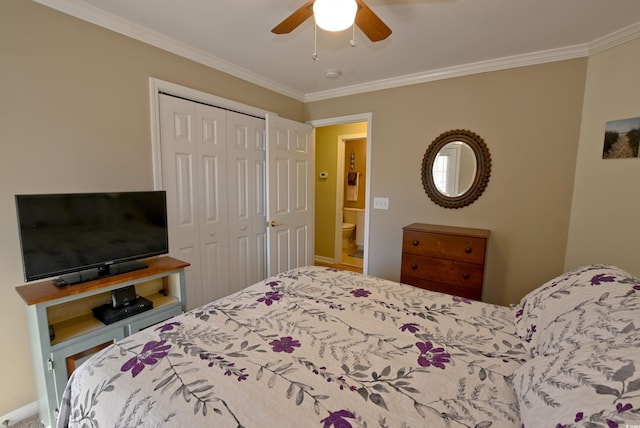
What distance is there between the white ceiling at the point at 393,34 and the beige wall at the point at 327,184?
5.83ft

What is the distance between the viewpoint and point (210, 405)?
827 mm

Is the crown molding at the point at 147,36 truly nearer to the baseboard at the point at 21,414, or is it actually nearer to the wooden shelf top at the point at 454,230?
the wooden shelf top at the point at 454,230

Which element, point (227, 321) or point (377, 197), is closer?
point (227, 321)

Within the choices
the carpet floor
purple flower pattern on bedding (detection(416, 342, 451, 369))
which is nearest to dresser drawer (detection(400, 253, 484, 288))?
purple flower pattern on bedding (detection(416, 342, 451, 369))

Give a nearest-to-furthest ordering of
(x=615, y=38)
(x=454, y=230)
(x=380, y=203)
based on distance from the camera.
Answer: (x=615, y=38)
(x=454, y=230)
(x=380, y=203)

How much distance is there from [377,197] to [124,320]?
2.52 m

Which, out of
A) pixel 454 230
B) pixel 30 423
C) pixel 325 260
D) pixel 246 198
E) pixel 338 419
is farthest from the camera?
pixel 325 260

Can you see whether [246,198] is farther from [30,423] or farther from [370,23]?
[30,423]

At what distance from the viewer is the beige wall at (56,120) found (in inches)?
61.3

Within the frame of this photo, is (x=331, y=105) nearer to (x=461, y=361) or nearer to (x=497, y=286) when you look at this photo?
(x=497, y=286)

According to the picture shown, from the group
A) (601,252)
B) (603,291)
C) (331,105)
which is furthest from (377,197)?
(603,291)

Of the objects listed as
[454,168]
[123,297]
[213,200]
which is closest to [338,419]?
[123,297]

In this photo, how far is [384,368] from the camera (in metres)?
1.00

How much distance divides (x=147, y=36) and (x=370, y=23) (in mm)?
1663
